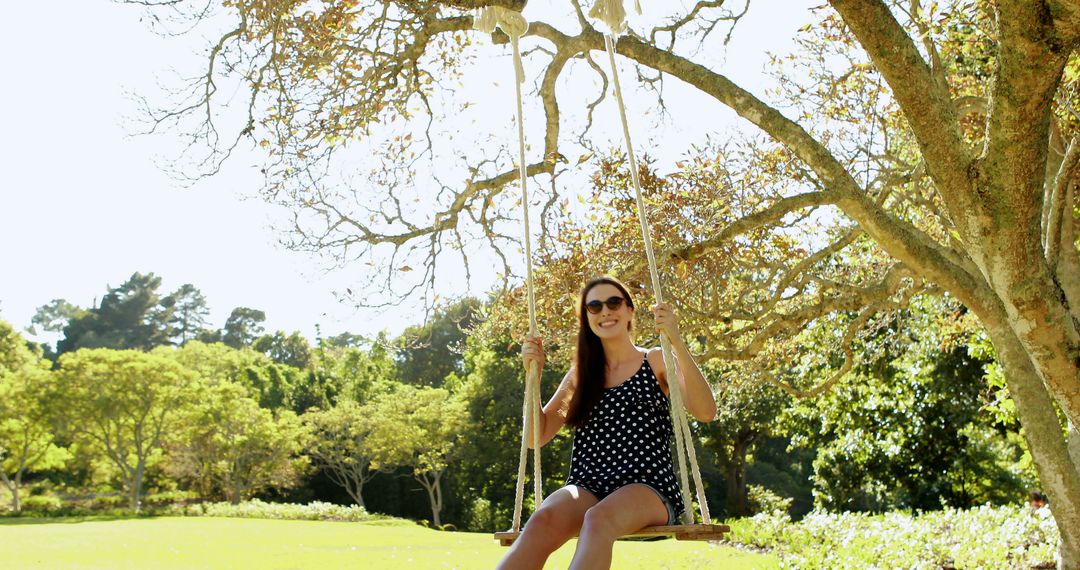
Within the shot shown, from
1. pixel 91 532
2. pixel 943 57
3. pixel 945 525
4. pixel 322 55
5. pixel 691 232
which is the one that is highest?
pixel 943 57

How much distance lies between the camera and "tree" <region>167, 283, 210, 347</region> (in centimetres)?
6440

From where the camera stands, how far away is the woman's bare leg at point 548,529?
2.95m

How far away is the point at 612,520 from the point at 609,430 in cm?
48

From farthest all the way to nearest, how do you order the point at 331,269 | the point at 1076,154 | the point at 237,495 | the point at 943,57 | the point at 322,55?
1. the point at 237,495
2. the point at 943,57
3. the point at 331,269
4. the point at 322,55
5. the point at 1076,154

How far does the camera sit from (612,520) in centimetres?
295

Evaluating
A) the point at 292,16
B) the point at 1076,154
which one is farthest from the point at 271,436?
the point at 1076,154

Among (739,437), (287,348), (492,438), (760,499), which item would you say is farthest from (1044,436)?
(287,348)

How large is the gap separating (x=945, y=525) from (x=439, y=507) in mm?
19271

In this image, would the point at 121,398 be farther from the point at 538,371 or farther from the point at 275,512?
the point at 538,371

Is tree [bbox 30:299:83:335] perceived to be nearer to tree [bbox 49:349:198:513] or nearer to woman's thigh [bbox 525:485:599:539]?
tree [bbox 49:349:198:513]

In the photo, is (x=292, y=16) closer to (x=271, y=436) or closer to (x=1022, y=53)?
(x=1022, y=53)

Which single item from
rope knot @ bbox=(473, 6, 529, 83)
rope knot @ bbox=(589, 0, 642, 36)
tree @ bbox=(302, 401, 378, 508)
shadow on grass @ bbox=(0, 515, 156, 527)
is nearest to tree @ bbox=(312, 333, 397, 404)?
tree @ bbox=(302, 401, 378, 508)

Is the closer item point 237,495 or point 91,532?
point 91,532

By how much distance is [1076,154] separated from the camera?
16.8ft
